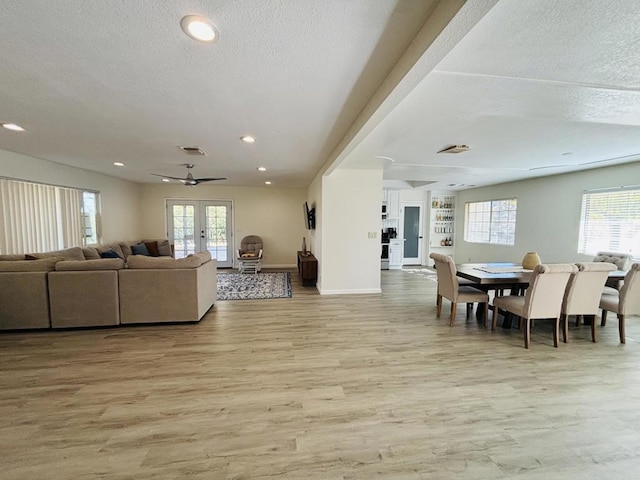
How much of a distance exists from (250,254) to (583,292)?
6.49m

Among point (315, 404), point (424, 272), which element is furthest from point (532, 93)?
point (424, 272)

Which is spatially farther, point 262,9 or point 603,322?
point 603,322

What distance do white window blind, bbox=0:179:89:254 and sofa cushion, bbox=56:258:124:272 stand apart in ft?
5.73

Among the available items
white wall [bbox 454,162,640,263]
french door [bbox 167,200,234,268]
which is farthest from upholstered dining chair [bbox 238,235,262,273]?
white wall [bbox 454,162,640,263]

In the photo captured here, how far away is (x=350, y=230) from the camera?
5.30m

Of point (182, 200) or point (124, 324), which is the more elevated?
point (182, 200)

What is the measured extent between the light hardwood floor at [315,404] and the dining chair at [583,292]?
1.31ft

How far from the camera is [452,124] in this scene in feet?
9.39

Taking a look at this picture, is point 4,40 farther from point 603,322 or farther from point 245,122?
point 603,322

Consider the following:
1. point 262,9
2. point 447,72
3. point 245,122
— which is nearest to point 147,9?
point 262,9

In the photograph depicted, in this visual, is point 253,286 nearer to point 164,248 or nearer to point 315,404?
point 164,248

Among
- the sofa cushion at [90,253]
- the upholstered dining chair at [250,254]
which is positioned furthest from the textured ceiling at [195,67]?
the upholstered dining chair at [250,254]

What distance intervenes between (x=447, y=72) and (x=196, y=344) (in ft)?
11.5

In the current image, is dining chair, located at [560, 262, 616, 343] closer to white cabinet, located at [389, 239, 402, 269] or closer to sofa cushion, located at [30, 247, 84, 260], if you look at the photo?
white cabinet, located at [389, 239, 402, 269]
